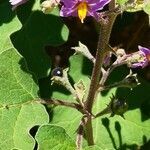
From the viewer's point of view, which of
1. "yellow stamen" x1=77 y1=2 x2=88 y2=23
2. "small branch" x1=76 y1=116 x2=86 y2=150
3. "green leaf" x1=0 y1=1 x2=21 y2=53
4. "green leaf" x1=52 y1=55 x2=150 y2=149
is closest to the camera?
"yellow stamen" x1=77 y1=2 x2=88 y2=23

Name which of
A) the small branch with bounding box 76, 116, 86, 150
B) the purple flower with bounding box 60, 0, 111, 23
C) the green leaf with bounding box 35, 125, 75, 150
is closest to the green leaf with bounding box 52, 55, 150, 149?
the small branch with bounding box 76, 116, 86, 150

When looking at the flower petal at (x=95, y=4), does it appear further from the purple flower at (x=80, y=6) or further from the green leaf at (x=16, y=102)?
the green leaf at (x=16, y=102)

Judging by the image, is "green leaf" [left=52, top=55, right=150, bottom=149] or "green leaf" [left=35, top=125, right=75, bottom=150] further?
"green leaf" [left=52, top=55, right=150, bottom=149]

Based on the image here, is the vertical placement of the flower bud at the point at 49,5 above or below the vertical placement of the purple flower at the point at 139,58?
above

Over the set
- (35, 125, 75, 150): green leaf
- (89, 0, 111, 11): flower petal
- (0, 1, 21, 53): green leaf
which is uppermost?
(89, 0, 111, 11): flower petal

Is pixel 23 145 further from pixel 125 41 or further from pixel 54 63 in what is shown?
pixel 125 41

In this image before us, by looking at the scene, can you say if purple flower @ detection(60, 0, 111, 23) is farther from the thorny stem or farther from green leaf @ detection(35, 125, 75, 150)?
green leaf @ detection(35, 125, 75, 150)

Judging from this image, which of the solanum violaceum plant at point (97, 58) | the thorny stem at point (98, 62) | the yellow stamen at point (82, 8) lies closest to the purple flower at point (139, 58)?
the solanum violaceum plant at point (97, 58)
